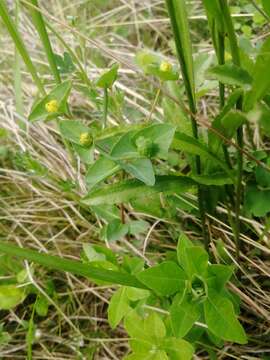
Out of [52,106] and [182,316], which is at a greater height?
[52,106]

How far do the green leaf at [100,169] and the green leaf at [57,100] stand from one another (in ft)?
0.30

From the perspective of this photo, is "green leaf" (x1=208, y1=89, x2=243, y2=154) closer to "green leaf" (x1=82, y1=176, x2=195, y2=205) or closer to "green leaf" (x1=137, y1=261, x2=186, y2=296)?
"green leaf" (x1=82, y1=176, x2=195, y2=205)

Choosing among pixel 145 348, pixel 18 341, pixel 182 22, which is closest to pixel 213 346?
pixel 145 348

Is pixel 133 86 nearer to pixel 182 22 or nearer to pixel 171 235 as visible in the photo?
pixel 171 235

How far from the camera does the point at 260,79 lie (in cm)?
67

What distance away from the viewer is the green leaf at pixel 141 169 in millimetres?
707

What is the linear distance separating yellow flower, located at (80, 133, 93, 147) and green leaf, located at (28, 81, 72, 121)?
58 mm

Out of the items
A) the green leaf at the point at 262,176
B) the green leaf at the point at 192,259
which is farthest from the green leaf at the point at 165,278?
the green leaf at the point at 262,176

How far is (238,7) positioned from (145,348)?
1000mm

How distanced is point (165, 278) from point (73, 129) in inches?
9.5

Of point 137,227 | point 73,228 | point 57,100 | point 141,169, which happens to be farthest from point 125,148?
point 73,228

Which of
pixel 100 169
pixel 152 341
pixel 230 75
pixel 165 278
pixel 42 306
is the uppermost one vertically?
pixel 230 75

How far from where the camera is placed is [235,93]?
668 millimetres

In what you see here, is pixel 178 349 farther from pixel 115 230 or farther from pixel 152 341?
pixel 115 230
